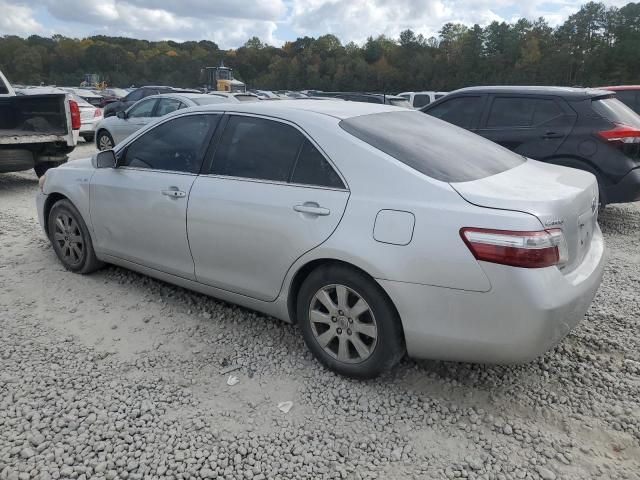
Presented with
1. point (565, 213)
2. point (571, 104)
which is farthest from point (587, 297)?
point (571, 104)

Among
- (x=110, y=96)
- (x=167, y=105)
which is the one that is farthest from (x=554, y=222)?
(x=110, y=96)

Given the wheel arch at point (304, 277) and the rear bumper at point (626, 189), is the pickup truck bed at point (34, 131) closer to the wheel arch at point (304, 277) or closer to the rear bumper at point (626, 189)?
the wheel arch at point (304, 277)

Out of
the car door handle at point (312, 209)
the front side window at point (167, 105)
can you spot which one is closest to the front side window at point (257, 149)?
the car door handle at point (312, 209)

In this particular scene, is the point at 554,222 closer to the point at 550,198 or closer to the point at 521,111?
the point at 550,198

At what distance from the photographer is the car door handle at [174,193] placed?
138 inches

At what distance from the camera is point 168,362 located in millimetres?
3160

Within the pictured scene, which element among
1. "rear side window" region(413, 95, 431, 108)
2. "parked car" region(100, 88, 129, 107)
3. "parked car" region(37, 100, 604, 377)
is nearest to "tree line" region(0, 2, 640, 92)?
"rear side window" region(413, 95, 431, 108)

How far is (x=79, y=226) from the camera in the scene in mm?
4371

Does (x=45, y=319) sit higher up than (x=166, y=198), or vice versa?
(x=166, y=198)

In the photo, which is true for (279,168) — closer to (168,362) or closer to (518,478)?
(168,362)

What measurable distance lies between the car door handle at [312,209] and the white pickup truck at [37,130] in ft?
21.0

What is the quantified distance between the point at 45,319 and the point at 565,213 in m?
3.48

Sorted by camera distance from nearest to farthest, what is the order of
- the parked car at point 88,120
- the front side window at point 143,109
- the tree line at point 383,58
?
1. the front side window at point 143,109
2. the parked car at point 88,120
3. the tree line at point 383,58

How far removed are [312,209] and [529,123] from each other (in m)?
4.64
